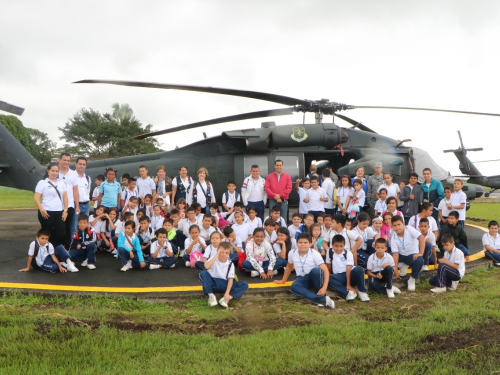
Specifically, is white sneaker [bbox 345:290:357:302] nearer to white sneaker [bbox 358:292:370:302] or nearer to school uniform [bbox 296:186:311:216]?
white sneaker [bbox 358:292:370:302]

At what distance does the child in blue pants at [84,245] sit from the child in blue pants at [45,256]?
1.24ft

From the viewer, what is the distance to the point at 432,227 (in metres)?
6.96

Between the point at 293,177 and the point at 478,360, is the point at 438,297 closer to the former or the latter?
the point at 478,360

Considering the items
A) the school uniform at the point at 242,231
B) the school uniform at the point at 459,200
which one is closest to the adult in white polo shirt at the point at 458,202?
the school uniform at the point at 459,200

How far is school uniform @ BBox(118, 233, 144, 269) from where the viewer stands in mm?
6480

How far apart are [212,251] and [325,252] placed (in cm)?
188

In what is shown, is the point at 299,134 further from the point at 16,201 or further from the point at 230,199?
the point at 16,201

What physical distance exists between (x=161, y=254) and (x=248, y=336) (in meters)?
3.27

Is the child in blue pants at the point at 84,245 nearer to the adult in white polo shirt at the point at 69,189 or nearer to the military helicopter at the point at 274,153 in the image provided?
the adult in white polo shirt at the point at 69,189

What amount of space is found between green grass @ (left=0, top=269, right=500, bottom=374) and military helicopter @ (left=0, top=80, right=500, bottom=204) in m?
5.15

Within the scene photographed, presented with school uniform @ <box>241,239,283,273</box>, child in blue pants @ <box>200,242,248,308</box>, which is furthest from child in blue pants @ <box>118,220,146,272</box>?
school uniform @ <box>241,239,283,273</box>

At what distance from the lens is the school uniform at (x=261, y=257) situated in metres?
6.19

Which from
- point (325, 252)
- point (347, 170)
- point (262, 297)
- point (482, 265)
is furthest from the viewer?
point (347, 170)

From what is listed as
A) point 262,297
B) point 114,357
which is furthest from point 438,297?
point 114,357
